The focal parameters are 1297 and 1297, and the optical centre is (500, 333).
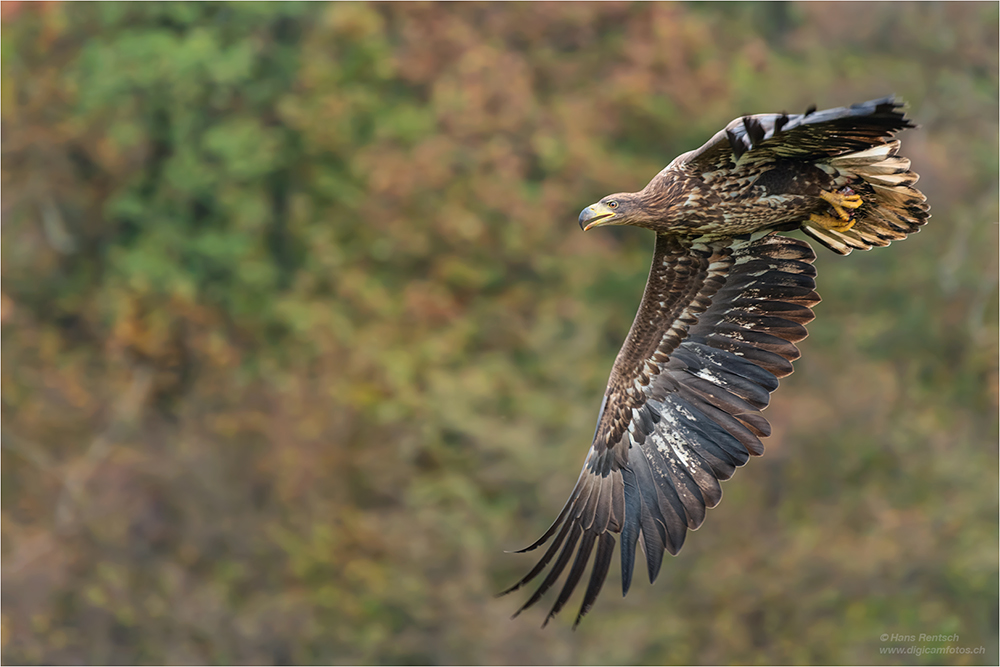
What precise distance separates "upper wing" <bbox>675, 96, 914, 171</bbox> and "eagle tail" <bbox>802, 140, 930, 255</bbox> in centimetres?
17

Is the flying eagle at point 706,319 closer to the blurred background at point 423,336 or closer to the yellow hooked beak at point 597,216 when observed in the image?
the yellow hooked beak at point 597,216

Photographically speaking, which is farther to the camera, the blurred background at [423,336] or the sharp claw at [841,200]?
the blurred background at [423,336]

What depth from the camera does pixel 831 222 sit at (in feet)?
21.6

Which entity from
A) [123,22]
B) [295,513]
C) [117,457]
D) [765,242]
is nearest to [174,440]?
[117,457]

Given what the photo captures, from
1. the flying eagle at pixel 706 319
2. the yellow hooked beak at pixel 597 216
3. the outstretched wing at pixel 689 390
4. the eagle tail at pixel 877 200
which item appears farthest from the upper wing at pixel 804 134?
the outstretched wing at pixel 689 390

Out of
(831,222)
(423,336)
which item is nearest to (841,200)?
(831,222)

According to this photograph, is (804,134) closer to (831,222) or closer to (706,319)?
(831,222)

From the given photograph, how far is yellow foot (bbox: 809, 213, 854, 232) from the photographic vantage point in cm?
651

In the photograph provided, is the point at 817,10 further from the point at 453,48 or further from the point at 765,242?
the point at 765,242

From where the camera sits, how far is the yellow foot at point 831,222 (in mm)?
6512

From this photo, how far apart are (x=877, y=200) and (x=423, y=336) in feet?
46.2

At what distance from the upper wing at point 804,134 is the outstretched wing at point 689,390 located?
2.54 ft

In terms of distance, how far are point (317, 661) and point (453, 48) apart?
9707 mm

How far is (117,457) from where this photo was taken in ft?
65.9
